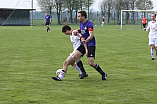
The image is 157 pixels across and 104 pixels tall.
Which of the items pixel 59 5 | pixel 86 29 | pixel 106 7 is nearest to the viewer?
pixel 86 29

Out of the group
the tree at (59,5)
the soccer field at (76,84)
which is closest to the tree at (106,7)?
the tree at (59,5)

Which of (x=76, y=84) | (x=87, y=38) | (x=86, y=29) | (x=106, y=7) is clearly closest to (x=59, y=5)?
(x=106, y=7)

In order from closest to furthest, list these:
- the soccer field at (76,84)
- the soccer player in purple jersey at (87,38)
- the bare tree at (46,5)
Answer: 1. the soccer field at (76,84)
2. the soccer player in purple jersey at (87,38)
3. the bare tree at (46,5)

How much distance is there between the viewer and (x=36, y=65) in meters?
13.6

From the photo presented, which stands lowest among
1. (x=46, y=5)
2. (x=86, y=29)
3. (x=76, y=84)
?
(x=76, y=84)

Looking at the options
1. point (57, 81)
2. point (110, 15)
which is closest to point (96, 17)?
point (110, 15)

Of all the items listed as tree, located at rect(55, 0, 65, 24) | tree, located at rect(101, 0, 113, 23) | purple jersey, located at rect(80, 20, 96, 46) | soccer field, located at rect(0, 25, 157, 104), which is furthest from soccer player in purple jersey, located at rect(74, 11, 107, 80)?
tree, located at rect(101, 0, 113, 23)

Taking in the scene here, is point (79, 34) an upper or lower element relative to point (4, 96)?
upper

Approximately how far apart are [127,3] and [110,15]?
5.47 meters

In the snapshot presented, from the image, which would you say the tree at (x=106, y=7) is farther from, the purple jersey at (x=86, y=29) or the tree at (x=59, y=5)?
the purple jersey at (x=86, y=29)

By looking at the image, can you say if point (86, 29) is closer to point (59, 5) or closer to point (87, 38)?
point (87, 38)

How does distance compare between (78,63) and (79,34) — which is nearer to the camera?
(79,34)

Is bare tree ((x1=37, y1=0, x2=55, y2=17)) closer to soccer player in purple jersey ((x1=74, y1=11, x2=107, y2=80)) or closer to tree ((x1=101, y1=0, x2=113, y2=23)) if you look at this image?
tree ((x1=101, y1=0, x2=113, y2=23))

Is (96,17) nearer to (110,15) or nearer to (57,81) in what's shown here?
(110,15)
